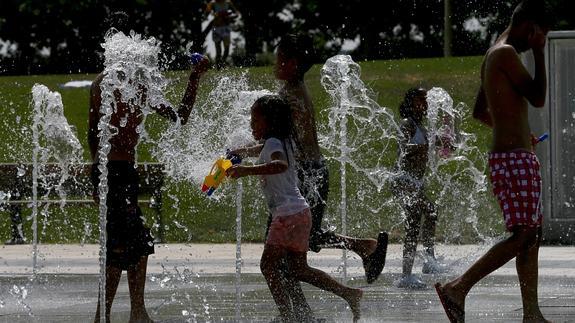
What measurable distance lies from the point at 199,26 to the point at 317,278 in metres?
39.5

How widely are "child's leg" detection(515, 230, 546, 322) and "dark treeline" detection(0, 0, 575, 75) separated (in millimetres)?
36151

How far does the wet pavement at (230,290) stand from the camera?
25.3 feet

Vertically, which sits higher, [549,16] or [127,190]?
[549,16]

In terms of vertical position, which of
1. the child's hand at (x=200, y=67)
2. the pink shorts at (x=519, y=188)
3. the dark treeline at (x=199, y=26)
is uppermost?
the dark treeline at (x=199, y=26)

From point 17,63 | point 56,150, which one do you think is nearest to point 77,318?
point 56,150

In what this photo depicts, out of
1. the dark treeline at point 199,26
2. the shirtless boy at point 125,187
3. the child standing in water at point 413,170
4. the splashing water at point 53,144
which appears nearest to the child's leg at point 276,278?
the shirtless boy at point 125,187

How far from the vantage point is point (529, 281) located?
6.69 m

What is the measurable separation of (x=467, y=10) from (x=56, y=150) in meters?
22.0

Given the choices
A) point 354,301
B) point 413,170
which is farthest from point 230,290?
point 354,301

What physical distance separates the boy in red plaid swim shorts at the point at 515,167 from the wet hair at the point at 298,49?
130cm

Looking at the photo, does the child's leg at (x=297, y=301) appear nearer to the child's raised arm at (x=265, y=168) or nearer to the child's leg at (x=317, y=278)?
the child's leg at (x=317, y=278)

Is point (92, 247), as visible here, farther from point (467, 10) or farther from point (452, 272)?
point (467, 10)

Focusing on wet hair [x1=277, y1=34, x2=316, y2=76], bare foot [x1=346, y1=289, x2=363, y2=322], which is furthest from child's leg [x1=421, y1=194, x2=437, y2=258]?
bare foot [x1=346, y1=289, x2=363, y2=322]

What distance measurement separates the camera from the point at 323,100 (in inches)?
798
